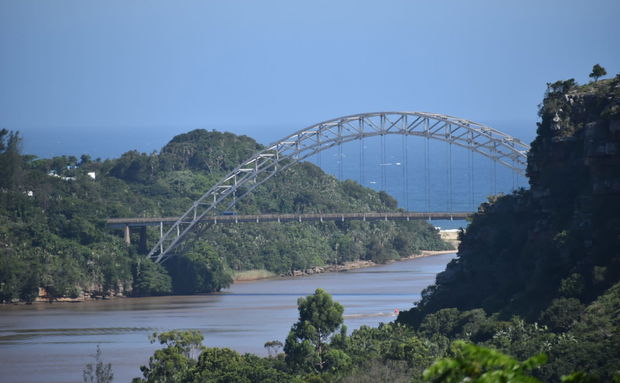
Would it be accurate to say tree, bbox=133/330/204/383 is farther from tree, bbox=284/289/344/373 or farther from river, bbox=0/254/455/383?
tree, bbox=284/289/344/373

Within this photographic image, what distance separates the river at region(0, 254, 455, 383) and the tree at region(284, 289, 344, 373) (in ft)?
16.1

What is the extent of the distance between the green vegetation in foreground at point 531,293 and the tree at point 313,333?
0.13 ft

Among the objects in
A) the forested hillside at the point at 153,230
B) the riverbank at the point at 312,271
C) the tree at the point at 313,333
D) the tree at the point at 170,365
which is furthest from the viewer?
the riverbank at the point at 312,271

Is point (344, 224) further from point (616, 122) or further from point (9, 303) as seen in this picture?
point (616, 122)

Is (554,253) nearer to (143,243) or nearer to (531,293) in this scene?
(531,293)

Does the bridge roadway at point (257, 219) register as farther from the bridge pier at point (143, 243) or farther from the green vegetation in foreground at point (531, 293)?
the green vegetation in foreground at point (531, 293)

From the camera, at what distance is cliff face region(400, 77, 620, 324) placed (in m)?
41.3

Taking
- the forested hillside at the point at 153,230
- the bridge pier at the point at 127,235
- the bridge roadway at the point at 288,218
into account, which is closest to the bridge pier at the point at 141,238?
the bridge pier at the point at 127,235

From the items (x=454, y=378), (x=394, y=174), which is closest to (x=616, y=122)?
(x=454, y=378)

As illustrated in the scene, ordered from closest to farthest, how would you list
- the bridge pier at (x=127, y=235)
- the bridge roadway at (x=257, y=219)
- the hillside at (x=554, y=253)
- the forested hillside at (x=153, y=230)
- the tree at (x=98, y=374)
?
the hillside at (x=554, y=253), the tree at (x=98, y=374), the bridge roadway at (x=257, y=219), the forested hillside at (x=153, y=230), the bridge pier at (x=127, y=235)

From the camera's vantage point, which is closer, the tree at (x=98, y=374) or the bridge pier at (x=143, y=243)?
the tree at (x=98, y=374)

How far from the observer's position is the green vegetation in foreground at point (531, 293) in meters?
36.4

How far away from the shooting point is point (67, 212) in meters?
77.4

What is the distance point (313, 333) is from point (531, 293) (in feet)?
22.2
